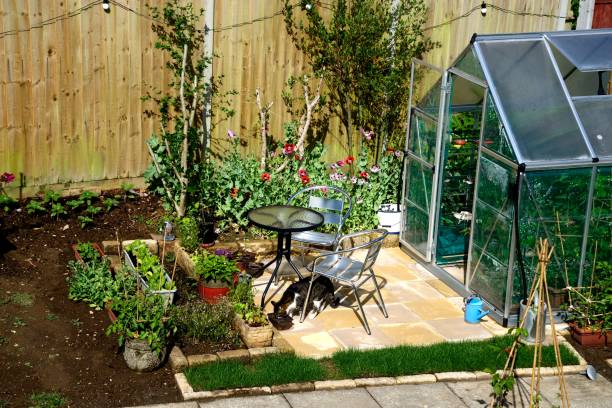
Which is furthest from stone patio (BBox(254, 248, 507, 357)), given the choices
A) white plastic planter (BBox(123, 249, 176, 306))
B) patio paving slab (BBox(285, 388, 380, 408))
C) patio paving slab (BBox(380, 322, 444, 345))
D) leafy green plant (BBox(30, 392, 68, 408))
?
leafy green plant (BBox(30, 392, 68, 408))

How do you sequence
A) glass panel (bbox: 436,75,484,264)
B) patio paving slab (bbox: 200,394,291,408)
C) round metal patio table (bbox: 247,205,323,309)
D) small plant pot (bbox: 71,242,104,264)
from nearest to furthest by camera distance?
patio paving slab (bbox: 200,394,291,408)
round metal patio table (bbox: 247,205,323,309)
small plant pot (bbox: 71,242,104,264)
glass panel (bbox: 436,75,484,264)

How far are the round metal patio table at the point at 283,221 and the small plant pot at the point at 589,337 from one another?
2.49 meters

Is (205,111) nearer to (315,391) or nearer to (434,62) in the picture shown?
(434,62)

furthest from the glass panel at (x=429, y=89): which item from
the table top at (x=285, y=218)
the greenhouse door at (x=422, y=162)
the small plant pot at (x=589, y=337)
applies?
the small plant pot at (x=589, y=337)

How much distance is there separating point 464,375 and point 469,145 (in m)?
2.86

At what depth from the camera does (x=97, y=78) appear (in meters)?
8.99

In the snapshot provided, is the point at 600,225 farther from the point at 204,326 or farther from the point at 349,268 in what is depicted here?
the point at 204,326

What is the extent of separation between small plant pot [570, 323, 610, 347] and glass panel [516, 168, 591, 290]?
515mm

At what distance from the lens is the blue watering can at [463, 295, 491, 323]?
8016 mm

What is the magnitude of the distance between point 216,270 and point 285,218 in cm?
85

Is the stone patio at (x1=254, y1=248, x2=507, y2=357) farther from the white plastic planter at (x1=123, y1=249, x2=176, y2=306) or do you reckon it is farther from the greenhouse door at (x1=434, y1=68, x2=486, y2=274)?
the white plastic planter at (x1=123, y1=249, x2=176, y2=306)

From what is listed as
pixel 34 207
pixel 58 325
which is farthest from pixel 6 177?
pixel 58 325

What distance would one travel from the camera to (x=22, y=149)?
8.79 m

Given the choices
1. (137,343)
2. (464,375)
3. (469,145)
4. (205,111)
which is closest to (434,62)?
(469,145)
